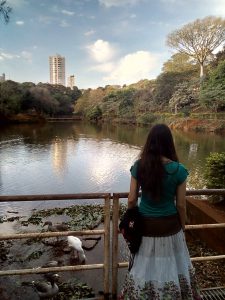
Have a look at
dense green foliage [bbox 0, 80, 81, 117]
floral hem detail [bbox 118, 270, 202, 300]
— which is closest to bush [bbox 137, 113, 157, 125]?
dense green foliage [bbox 0, 80, 81, 117]

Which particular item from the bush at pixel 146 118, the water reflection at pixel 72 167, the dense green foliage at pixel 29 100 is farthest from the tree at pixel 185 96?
the dense green foliage at pixel 29 100

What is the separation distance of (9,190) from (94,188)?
301 cm

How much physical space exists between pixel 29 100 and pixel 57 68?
412ft

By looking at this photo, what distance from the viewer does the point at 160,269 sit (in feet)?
6.27

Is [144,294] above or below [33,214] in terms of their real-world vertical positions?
above

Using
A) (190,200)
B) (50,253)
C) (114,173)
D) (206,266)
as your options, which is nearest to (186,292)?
(206,266)

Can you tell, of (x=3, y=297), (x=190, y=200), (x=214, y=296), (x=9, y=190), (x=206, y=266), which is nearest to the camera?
(x=214, y=296)

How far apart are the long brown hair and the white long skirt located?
32cm

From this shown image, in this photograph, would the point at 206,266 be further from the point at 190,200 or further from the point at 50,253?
the point at 50,253

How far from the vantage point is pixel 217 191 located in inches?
95.4

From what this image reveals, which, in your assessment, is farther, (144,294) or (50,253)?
(50,253)

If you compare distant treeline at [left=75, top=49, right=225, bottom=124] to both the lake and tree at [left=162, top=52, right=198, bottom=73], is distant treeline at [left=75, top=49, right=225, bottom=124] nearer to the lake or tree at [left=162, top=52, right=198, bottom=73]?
tree at [left=162, top=52, right=198, bottom=73]

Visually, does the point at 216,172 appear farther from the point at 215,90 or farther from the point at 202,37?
the point at 202,37

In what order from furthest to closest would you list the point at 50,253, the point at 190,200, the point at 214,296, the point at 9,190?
the point at 9,190 < the point at 190,200 < the point at 50,253 < the point at 214,296
